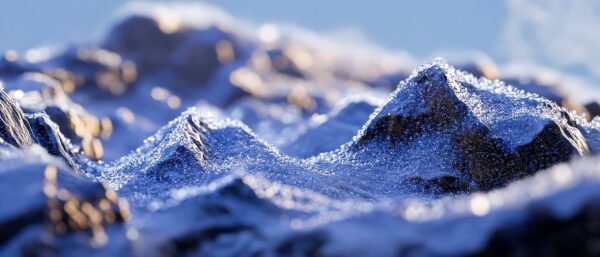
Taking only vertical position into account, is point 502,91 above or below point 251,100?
below

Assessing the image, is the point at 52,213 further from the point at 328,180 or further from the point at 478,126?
the point at 478,126

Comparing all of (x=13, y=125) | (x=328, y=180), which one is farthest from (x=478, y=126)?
(x=13, y=125)

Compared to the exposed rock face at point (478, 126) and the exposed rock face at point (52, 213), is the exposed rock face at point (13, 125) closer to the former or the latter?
the exposed rock face at point (52, 213)

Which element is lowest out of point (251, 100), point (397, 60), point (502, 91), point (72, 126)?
point (502, 91)

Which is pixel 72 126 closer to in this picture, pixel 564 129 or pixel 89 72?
pixel 564 129

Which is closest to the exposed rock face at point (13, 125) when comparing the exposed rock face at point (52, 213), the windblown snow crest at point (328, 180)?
the windblown snow crest at point (328, 180)

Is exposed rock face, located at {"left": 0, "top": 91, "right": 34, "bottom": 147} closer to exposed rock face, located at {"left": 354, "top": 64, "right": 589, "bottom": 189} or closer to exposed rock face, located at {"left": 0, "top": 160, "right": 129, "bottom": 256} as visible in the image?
exposed rock face, located at {"left": 0, "top": 160, "right": 129, "bottom": 256}

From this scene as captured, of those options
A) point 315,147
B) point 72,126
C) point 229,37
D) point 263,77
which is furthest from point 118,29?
point 315,147

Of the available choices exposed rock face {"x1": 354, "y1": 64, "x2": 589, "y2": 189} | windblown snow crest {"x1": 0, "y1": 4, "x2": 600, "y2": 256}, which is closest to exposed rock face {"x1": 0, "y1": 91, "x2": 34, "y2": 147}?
windblown snow crest {"x1": 0, "y1": 4, "x2": 600, "y2": 256}
